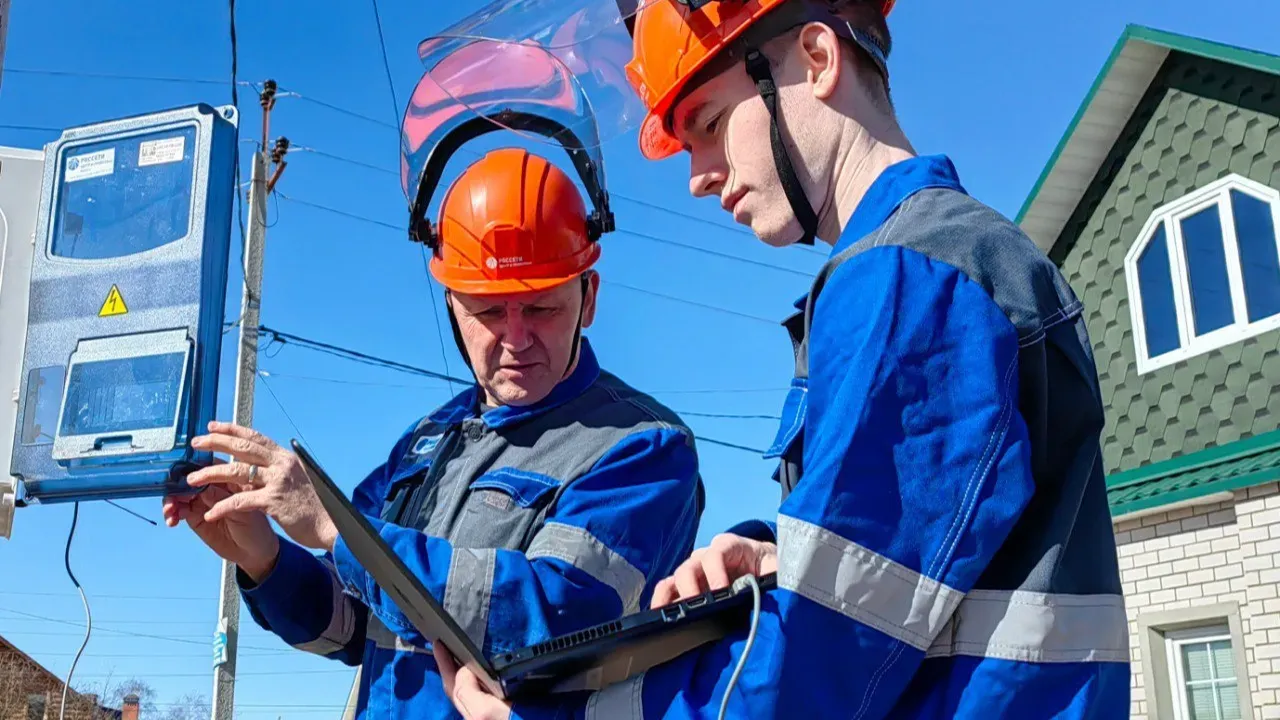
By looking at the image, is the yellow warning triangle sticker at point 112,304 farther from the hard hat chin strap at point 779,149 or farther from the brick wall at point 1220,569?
the brick wall at point 1220,569

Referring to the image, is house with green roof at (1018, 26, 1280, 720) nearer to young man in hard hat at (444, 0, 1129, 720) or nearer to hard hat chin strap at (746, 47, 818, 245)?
hard hat chin strap at (746, 47, 818, 245)

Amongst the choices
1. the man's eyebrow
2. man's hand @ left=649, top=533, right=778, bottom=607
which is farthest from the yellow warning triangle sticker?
man's hand @ left=649, top=533, right=778, bottom=607

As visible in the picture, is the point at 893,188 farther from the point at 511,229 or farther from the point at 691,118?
the point at 511,229

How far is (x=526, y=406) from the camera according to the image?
3062 mm

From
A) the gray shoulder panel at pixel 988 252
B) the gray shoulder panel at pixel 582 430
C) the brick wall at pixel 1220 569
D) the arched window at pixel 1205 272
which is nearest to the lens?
the gray shoulder panel at pixel 988 252

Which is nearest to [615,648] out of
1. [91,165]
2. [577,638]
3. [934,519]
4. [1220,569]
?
[577,638]

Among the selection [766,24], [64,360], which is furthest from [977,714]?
[64,360]

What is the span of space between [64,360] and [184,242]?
0.42 m

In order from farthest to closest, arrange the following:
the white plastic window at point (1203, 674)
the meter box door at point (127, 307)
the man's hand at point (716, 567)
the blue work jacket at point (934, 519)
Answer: the white plastic window at point (1203, 674)
the meter box door at point (127, 307)
the man's hand at point (716, 567)
the blue work jacket at point (934, 519)

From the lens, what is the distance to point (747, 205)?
197cm

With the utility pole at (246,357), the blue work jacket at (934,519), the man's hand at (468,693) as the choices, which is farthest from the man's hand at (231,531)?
the utility pole at (246,357)

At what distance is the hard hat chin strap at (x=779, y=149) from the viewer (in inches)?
74.9

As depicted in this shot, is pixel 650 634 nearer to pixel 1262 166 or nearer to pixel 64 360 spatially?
pixel 64 360

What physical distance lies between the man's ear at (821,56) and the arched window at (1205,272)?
7695 millimetres
